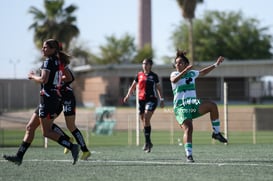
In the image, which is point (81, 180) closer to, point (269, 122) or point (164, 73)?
point (269, 122)

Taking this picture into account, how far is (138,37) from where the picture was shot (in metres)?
87.5

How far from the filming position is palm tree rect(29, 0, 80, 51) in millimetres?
50969

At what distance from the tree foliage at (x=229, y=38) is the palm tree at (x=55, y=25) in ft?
108

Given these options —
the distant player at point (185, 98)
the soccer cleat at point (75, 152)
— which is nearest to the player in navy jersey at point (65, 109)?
the soccer cleat at point (75, 152)

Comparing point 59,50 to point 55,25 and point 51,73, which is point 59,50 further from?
point 55,25

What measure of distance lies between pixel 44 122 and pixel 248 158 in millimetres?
3938

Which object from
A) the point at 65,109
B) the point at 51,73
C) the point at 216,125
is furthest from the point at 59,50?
the point at 216,125

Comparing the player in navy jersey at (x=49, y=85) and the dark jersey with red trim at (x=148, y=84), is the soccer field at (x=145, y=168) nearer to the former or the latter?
the player in navy jersey at (x=49, y=85)

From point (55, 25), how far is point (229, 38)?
38.0 m

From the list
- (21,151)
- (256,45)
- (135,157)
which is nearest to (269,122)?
(135,157)

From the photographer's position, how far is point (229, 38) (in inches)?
3356

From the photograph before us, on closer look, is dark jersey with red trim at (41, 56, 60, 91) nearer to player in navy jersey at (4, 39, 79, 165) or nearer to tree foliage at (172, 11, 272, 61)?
player in navy jersey at (4, 39, 79, 165)

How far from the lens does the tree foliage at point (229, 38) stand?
84250 mm

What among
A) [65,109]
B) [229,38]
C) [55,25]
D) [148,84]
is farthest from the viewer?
[229,38]
